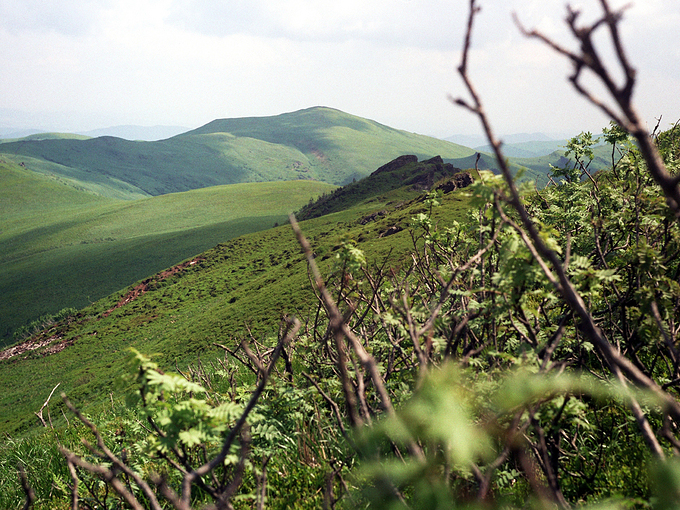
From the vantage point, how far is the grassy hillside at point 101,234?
47.5 m

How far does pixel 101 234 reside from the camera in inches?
2744

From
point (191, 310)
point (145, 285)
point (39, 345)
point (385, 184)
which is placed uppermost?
point (385, 184)

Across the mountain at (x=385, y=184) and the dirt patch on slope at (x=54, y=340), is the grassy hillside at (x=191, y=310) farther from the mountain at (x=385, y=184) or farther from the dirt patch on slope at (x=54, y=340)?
the mountain at (x=385, y=184)

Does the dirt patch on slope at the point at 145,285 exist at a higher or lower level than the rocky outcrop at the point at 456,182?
lower

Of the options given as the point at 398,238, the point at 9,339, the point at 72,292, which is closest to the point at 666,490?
the point at 398,238

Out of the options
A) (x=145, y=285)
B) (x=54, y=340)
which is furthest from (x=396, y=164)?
(x=54, y=340)

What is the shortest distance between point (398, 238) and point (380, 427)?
22027 millimetres

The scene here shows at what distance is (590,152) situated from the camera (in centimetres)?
823

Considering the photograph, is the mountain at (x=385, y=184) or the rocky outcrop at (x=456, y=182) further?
the mountain at (x=385, y=184)

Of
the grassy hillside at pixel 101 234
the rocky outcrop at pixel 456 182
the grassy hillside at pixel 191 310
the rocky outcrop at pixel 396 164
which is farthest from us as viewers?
the rocky outcrop at pixel 396 164

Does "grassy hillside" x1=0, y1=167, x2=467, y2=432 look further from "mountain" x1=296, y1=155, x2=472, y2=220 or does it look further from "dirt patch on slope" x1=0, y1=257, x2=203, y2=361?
"mountain" x1=296, y1=155, x2=472, y2=220

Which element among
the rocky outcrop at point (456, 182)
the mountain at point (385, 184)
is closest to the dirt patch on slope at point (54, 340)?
the mountain at point (385, 184)

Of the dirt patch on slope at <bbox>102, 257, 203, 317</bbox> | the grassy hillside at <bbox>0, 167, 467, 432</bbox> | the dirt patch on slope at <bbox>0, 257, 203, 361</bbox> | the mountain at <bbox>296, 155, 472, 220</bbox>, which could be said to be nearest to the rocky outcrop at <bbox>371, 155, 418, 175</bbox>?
the mountain at <bbox>296, 155, 472, 220</bbox>

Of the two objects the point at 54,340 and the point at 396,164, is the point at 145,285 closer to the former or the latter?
the point at 54,340
